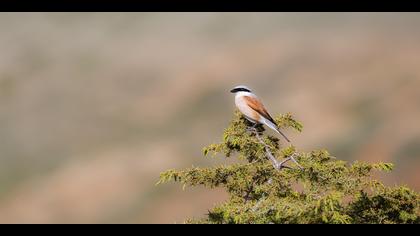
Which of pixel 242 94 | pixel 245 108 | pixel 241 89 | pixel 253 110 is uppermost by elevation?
pixel 241 89

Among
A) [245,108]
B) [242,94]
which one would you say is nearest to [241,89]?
[242,94]

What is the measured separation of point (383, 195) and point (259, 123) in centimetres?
380

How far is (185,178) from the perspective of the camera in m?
10.3

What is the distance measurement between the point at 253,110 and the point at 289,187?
2.61 m

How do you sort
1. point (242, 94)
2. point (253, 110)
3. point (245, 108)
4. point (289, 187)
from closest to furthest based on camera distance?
point (289, 187)
point (253, 110)
point (245, 108)
point (242, 94)

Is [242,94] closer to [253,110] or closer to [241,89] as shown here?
[241,89]

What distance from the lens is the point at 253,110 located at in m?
12.0

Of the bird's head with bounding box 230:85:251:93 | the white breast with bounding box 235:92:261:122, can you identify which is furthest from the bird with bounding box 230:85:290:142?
the bird's head with bounding box 230:85:251:93

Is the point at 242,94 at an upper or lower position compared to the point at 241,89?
lower

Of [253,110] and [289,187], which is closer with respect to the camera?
[289,187]

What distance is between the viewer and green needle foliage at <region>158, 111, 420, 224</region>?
7.69 m
